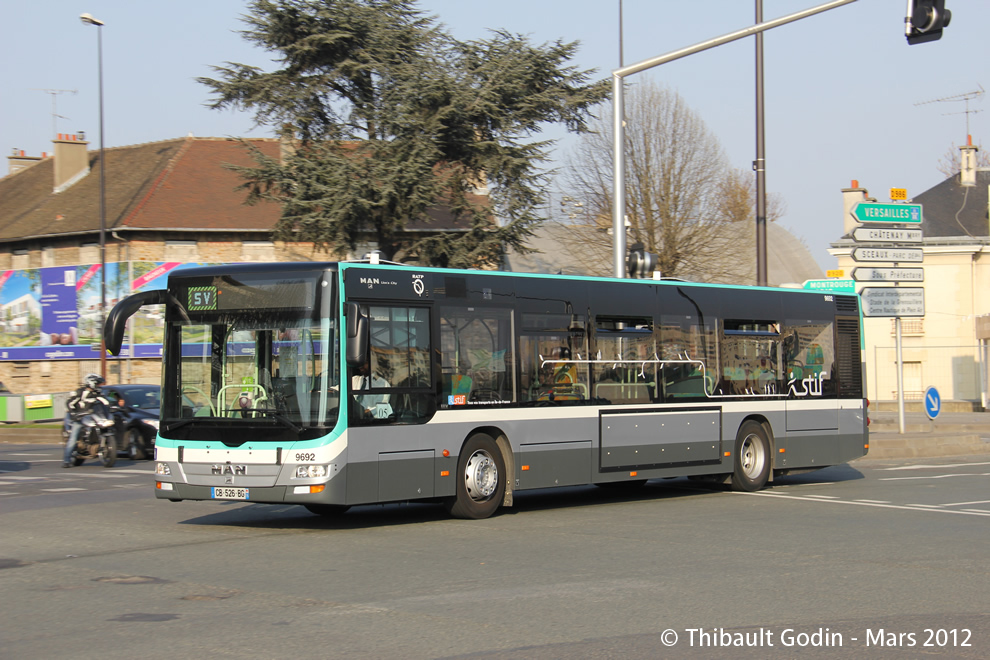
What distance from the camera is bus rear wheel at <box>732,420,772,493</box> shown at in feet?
51.6

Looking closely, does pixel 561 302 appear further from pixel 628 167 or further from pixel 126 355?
pixel 126 355

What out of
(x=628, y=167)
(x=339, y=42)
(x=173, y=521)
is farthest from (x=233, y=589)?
(x=628, y=167)

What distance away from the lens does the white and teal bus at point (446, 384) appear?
1102 centimetres

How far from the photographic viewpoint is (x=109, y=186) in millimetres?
46750

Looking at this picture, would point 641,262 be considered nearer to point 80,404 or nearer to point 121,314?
point 121,314

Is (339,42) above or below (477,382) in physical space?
above

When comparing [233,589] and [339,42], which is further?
[339,42]

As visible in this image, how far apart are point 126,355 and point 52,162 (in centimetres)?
1593

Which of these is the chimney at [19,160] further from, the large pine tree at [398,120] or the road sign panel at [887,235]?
the road sign panel at [887,235]

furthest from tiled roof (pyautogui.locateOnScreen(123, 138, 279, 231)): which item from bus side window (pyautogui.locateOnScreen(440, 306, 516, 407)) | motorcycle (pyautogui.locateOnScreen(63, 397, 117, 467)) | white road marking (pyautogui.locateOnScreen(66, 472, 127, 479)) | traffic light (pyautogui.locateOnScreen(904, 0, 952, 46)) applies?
traffic light (pyautogui.locateOnScreen(904, 0, 952, 46))

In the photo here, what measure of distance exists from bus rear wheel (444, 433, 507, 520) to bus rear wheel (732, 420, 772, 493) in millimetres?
4573

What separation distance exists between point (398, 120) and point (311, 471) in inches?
978

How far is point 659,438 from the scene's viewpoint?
1441 cm

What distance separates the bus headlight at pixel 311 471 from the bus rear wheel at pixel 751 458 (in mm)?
7046
